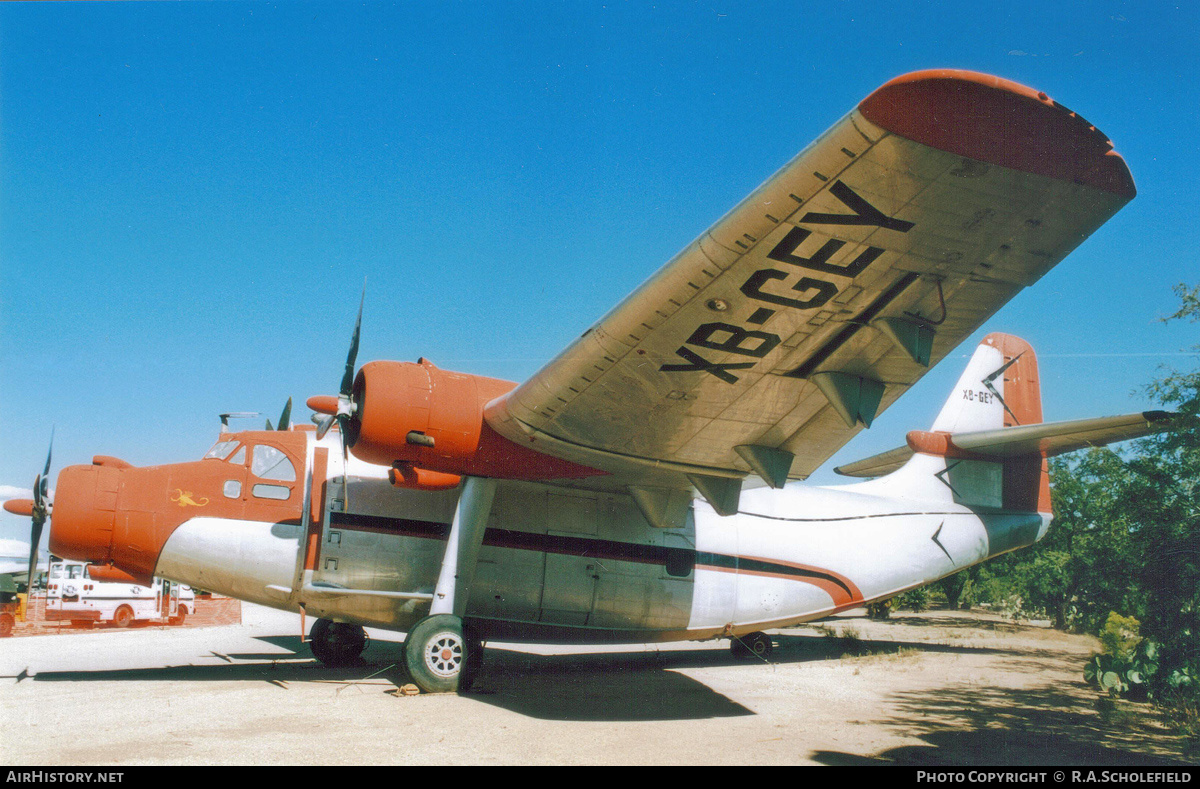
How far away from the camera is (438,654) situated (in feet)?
28.6

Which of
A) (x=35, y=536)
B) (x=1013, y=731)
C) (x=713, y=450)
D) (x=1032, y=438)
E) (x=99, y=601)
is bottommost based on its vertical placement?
(x=99, y=601)

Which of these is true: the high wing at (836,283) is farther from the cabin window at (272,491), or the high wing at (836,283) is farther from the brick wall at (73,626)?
the brick wall at (73,626)

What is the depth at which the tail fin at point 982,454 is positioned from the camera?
539 inches

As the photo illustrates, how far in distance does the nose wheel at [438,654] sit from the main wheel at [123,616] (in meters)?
17.0

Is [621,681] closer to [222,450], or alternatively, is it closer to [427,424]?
[427,424]

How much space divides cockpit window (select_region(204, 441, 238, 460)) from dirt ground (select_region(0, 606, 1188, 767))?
116 inches

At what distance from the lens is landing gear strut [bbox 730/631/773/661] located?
14.1 metres

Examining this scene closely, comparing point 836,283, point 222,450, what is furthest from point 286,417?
point 836,283

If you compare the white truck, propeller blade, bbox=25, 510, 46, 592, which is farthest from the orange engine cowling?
the white truck

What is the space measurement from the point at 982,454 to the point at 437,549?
10262mm

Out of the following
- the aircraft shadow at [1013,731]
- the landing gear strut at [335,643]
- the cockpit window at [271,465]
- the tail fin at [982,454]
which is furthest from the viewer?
the tail fin at [982,454]

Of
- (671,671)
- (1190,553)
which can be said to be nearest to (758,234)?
(1190,553)

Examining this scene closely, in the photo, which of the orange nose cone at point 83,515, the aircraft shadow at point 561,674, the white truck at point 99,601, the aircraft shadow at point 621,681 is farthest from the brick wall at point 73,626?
the aircraft shadow at point 621,681
